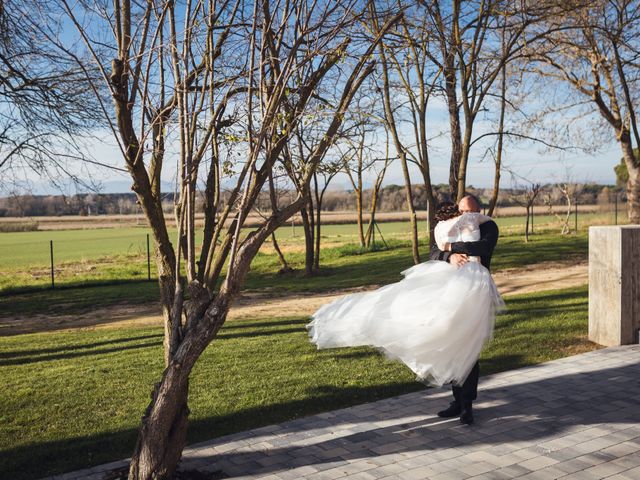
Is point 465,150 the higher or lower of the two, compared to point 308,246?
higher

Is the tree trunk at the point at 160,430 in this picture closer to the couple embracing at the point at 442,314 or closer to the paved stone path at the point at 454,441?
the paved stone path at the point at 454,441

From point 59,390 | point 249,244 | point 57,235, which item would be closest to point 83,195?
point 59,390

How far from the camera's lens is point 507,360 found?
890 cm

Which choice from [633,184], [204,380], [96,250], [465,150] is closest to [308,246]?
[465,150]

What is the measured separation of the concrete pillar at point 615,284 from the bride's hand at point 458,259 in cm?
408

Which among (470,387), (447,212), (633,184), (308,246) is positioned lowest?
(470,387)

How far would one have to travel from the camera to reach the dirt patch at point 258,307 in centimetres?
1559

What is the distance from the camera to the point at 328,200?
64562 millimetres

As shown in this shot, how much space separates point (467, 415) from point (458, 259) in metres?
1.42

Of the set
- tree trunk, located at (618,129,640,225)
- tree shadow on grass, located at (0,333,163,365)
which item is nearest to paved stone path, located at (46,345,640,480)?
tree shadow on grass, located at (0,333,163,365)

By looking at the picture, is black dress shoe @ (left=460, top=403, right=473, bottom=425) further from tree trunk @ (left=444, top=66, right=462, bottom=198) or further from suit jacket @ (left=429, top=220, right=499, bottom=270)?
tree trunk @ (left=444, top=66, right=462, bottom=198)

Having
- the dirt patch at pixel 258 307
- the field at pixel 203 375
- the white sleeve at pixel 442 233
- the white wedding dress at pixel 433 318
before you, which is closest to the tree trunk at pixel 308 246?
the dirt patch at pixel 258 307

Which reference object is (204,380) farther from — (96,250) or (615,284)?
(96,250)

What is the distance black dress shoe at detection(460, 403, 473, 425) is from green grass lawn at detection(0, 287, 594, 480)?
53.0 inches
